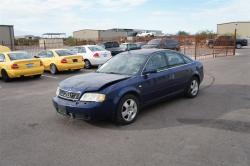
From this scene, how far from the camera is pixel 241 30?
217 feet

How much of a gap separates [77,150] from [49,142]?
2.23ft

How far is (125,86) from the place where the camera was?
5574 millimetres

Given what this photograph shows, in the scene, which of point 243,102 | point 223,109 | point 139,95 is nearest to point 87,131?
point 139,95

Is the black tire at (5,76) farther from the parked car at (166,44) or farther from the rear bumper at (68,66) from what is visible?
the parked car at (166,44)

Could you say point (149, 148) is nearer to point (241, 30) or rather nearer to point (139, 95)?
point (139, 95)

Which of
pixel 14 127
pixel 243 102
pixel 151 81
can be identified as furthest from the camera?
pixel 243 102

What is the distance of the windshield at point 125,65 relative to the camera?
6.18 metres

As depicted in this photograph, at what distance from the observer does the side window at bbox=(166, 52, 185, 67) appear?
6.97 m

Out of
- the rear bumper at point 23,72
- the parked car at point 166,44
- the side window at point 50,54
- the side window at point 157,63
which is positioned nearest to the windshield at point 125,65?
the side window at point 157,63

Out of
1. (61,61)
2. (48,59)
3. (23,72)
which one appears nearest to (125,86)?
(23,72)

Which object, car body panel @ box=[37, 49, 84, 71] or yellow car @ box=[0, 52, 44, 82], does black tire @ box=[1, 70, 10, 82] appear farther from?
car body panel @ box=[37, 49, 84, 71]

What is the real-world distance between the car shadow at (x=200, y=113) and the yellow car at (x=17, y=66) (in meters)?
7.19

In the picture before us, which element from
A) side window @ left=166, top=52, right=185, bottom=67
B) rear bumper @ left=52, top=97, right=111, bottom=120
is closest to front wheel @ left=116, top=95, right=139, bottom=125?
rear bumper @ left=52, top=97, right=111, bottom=120

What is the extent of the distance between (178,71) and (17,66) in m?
7.66
